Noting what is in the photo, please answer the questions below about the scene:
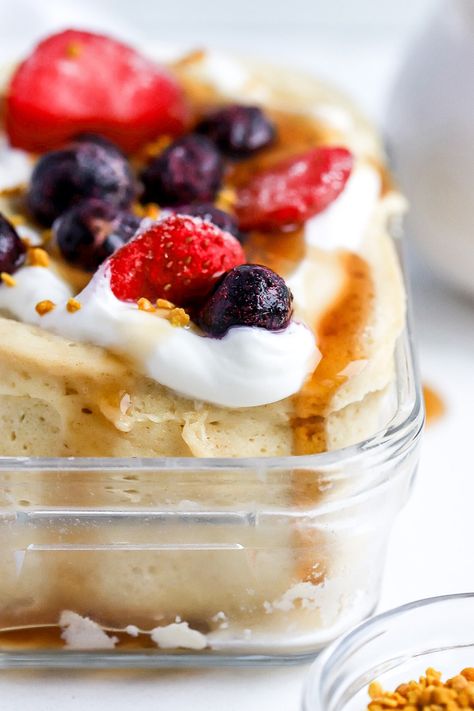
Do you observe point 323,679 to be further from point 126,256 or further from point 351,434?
point 126,256

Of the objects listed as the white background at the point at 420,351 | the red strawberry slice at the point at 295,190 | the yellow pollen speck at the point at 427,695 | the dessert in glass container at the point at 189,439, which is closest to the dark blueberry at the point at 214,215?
the dessert in glass container at the point at 189,439

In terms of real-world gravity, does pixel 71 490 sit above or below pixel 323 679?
above

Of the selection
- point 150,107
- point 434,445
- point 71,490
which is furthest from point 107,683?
point 150,107

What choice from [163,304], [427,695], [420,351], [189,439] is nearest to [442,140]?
[420,351]

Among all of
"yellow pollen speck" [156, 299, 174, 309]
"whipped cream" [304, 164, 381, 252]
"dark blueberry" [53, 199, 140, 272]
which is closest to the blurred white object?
"whipped cream" [304, 164, 381, 252]

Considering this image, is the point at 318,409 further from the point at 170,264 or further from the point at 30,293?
the point at 30,293

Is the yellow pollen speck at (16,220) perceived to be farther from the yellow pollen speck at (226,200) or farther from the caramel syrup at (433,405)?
the caramel syrup at (433,405)
